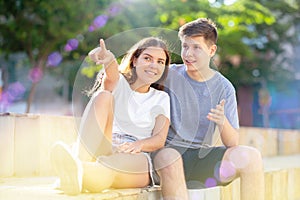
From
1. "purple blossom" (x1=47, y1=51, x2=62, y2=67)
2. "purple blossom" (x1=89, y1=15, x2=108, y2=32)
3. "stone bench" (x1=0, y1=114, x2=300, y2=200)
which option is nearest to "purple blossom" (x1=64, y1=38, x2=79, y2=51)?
"purple blossom" (x1=47, y1=51, x2=62, y2=67)

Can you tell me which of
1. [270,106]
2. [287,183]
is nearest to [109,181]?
[287,183]

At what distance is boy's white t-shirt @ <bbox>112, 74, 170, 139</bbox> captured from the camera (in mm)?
2082

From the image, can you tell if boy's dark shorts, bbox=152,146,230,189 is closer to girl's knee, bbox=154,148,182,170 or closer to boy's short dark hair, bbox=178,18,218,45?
girl's knee, bbox=154,148,182,170

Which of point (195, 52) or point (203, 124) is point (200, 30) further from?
point (203, 124)

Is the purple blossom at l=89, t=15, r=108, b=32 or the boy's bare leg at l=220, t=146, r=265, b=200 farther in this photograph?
the purple blossom at l=89, t=15, r=108, b=32

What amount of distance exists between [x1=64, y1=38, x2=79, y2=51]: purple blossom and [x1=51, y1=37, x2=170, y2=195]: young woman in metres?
6.00

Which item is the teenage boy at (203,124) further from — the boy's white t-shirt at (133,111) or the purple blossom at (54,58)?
the purple blossom at (54,58)

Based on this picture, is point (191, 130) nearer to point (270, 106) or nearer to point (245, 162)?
point (245, 162)

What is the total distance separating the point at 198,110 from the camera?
2.27 metres

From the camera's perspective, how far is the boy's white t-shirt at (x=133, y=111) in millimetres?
2082

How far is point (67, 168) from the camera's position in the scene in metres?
1.79

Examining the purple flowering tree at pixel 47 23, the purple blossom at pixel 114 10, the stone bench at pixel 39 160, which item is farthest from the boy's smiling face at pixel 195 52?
the purple blossom at pixel 114 10

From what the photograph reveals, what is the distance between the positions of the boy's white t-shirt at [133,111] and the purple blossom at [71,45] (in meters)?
6.05

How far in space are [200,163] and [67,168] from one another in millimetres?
653
